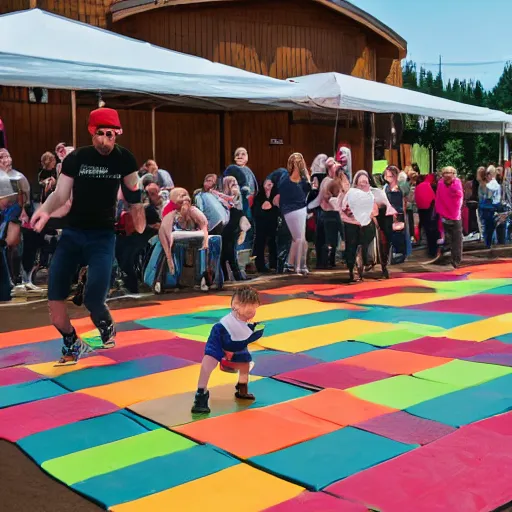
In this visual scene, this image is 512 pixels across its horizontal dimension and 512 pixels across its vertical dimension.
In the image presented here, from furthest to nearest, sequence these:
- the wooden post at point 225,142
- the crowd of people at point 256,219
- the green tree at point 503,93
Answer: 1. the green tree at point 503,93
2. the wooden post at point 225,142
3. the crowd of people at point 256,219

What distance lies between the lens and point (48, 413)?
17.1ft

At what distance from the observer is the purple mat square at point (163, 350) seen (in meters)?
6.76

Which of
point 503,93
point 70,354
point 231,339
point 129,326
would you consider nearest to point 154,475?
point 231,339

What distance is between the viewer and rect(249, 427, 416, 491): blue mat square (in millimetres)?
4117

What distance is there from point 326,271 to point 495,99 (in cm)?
4670

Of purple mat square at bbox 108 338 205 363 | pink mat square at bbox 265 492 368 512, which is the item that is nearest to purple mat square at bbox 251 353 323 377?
purple mat square at bbox 108 338 205 363

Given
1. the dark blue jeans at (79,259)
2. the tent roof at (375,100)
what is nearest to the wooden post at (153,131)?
the tent roof at (375,100)

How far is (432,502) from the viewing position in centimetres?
377

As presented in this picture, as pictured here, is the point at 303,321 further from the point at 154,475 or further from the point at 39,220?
the point at 154,475

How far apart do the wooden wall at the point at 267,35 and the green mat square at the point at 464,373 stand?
12197mm

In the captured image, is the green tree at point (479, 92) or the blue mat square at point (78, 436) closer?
the blue mat square at point (78, 436)

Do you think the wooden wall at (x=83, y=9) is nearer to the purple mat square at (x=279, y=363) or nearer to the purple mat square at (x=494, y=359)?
the purple mat square at (x=279, y=363)

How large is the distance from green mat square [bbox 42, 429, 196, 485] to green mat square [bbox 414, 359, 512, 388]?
87.6 inches

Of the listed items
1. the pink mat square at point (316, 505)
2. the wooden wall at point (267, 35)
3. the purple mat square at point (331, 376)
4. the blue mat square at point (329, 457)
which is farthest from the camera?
the wooden wall at point (267, 35)
